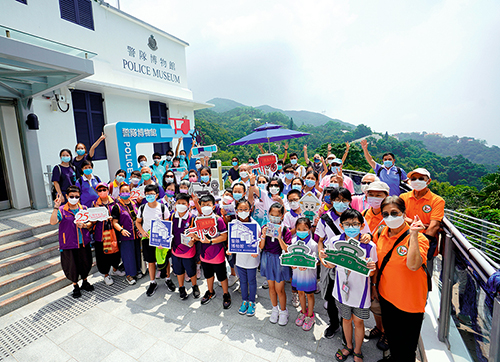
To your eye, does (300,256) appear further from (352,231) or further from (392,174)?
(392,174)

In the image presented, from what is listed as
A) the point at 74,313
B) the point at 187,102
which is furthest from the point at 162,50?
the point at 74,313

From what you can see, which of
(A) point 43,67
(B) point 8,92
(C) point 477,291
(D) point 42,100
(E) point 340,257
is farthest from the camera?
(D) point 42,100

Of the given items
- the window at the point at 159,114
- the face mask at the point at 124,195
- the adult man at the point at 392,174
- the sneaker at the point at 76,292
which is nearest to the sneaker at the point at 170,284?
the sneaker at the point at 76,292

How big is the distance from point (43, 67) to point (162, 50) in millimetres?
9264

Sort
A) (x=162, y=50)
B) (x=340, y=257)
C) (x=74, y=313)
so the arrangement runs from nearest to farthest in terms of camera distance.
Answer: (x=340, y=257)
(x=74, y=313)
(x=162, y=50)

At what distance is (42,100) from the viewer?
8.10 meters

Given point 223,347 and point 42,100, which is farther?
point 42,100

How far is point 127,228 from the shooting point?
4836 mm

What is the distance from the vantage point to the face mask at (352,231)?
107 inches

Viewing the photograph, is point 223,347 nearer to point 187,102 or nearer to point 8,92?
point 8,92

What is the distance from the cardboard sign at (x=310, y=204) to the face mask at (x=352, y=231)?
0.93 metres

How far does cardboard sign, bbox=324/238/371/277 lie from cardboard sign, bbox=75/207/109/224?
3.84 metres

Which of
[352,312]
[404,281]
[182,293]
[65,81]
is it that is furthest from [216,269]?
[65,81]

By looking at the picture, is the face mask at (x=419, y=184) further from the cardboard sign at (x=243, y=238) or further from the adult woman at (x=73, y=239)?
the adult woman at (x=73, y=239)
